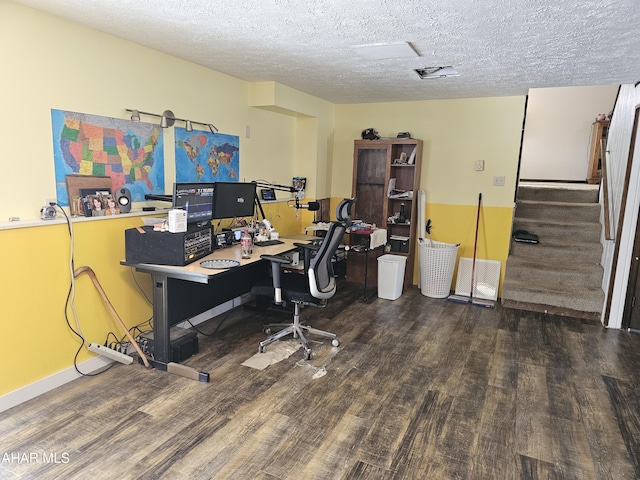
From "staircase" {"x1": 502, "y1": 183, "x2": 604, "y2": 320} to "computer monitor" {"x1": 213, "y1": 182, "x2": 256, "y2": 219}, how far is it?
9.46ft

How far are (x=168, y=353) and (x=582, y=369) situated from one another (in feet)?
9.87

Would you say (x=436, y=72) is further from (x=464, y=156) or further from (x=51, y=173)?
(x=51, y=173)

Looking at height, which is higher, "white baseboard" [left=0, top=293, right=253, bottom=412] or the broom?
the broom

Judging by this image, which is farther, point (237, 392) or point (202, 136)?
point (202, 136)

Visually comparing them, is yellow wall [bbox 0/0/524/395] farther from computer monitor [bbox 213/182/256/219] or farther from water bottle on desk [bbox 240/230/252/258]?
water bottle on desk [bbox 240/230/252/258]

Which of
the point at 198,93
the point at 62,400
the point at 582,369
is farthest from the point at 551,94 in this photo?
the point at 62,400

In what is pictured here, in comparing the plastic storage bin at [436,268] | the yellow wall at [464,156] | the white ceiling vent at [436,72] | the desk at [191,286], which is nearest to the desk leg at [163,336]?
the desk at [191,286]

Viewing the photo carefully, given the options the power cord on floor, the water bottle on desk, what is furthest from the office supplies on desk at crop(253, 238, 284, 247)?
the power cord on floor

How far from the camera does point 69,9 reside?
2.38 metres

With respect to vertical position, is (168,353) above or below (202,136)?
below

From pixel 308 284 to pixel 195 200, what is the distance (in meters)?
1.07

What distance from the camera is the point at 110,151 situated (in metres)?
2.92

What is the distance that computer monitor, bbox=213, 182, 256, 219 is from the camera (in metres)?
3.46

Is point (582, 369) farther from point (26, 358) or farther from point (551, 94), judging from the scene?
point (551, 94)
